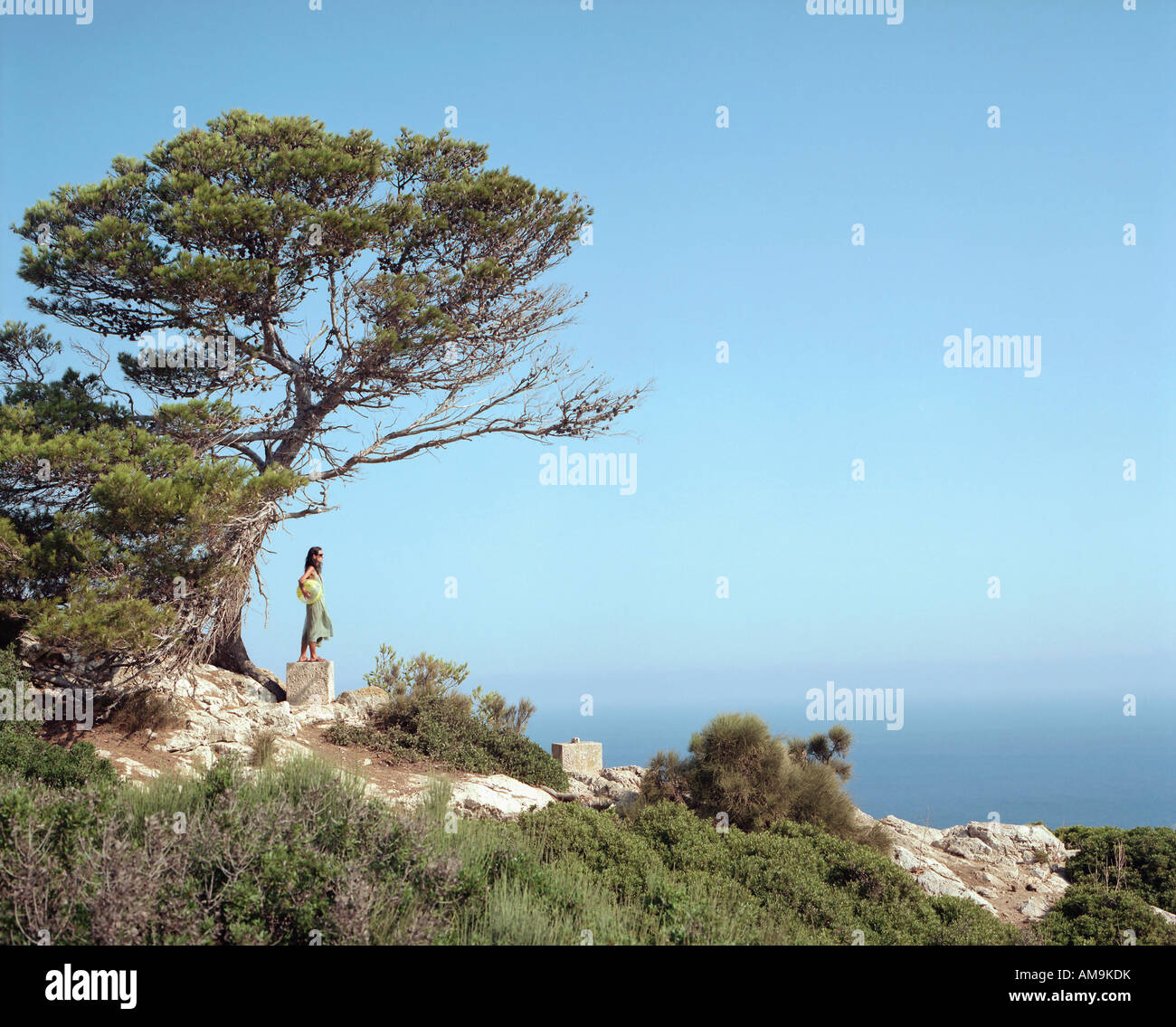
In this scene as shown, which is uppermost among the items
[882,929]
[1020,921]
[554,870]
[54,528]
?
[54,528]

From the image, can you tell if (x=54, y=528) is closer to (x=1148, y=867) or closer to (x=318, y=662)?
(x=318, y=662)

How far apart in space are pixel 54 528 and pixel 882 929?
12.8 metres

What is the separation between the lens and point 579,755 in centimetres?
1673

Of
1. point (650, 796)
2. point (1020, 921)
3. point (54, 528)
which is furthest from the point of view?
point (650, 796)

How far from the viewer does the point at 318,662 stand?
47.3 ft

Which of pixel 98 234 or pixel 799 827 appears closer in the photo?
pixel 799 827

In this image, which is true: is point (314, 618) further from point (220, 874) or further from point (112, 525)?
point (220, 874)

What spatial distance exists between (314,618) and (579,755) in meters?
5.97

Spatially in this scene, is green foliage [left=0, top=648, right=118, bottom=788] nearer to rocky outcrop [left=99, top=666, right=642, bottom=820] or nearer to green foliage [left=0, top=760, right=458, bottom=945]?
rocky outcrop [left=99, top=666, right=642, bottom=820]

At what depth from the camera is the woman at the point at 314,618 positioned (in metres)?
15.0

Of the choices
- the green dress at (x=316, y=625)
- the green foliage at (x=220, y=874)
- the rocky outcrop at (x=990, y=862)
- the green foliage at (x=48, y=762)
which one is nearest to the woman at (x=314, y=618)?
the green dress at (x=316, y=625)

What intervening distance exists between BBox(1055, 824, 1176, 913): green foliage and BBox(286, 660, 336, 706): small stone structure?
12617 mm
